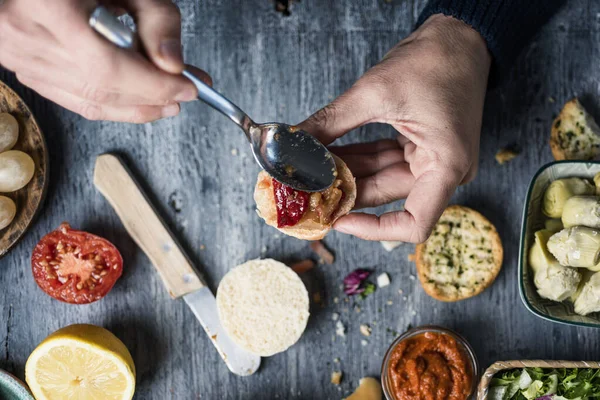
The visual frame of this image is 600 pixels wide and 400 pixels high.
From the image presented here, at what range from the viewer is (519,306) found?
9.80ft

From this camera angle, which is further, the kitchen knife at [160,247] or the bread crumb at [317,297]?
the bread crumb at [317,297]

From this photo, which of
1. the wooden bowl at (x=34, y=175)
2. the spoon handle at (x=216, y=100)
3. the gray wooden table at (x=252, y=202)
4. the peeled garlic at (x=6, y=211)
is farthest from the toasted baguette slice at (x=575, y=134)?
the peeled garlic at (x=6, y=211)

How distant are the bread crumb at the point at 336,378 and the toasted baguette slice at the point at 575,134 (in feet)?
5.46

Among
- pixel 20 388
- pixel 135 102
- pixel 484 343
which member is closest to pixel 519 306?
pixel 484 343

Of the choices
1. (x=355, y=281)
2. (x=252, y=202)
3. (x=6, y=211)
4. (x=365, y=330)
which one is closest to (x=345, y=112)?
(x=252, y=202)

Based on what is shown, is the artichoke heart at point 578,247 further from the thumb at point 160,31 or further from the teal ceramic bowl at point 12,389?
the teal ceramic bowl at point 12,389

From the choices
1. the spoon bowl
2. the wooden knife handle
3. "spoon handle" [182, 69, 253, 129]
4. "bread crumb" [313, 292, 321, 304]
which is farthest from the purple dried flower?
"spoon handle" [182, 69, 253, 129]

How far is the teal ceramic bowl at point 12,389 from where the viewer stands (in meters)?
2.77

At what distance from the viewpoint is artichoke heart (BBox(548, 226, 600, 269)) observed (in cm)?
246

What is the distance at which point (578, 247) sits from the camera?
2465 mm

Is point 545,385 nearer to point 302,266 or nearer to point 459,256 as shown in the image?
point 459,256

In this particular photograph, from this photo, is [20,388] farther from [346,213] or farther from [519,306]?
[519,306]

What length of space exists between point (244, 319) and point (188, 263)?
16.4 inches

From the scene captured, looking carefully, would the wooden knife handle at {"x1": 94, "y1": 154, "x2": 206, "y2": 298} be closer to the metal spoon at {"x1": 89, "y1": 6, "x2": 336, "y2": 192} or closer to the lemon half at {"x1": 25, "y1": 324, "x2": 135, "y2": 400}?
the lemon half at {"x1": 25, "y1": 324, "x2": 135, "y2": 400}
